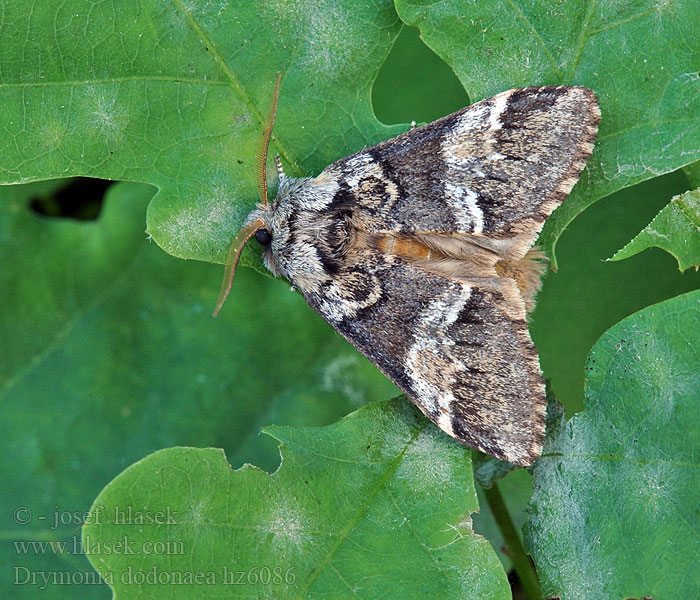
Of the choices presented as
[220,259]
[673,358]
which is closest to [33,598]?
[220,259]

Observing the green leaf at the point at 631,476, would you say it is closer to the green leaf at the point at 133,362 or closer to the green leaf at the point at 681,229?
the green leaf at the point at 681,229

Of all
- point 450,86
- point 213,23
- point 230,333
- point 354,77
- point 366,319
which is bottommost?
point 230,333

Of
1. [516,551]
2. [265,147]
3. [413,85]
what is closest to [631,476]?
[516,551]

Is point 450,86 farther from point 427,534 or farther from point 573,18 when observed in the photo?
point 427,534

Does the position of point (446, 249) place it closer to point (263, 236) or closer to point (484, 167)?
point (484, 167)

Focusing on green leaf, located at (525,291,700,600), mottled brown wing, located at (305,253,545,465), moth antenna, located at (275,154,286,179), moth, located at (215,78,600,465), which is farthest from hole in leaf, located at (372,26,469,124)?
green leaf, located at (525,291,700,600)
